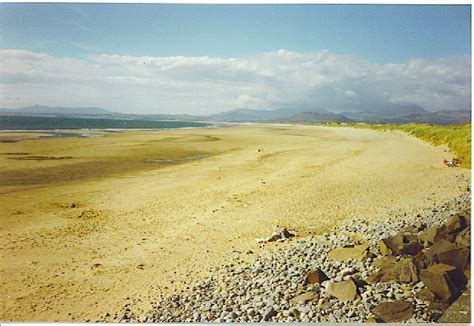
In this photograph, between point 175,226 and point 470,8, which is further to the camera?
point 175,226

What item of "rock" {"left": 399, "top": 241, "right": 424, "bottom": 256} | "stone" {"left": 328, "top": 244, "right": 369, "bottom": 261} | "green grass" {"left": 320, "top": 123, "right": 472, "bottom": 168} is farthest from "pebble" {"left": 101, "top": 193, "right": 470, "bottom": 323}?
"green grass" {"left": 320, "top": 123, "right": 472, "bottom": 168}

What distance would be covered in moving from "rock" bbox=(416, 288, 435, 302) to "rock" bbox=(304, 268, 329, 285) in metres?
1.18

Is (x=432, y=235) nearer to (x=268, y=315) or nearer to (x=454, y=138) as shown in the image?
(x=268, y=315)

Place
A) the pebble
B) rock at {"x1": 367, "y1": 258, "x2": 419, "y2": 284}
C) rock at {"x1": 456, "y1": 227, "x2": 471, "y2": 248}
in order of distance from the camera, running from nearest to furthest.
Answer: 1. the pebble
2. rock at {"x1": 367, "y1": 258, "x2": 419, "y2": 284}
3. rock at {"x1": 456, "y1": 227, "x2": 471, "y2": 248}

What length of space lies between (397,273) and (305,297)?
4.38ft

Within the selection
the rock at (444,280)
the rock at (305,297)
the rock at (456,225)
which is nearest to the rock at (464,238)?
the rock at (456,225)

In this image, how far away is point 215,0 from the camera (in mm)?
5672

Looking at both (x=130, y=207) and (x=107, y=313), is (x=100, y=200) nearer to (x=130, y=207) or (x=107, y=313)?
(x=130, y=207)

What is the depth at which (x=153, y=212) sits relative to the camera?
8.54 meters

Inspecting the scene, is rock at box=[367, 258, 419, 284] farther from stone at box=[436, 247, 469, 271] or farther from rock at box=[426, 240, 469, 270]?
stone at box=[436, 247, 469, 271]

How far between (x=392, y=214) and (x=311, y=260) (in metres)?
3.02

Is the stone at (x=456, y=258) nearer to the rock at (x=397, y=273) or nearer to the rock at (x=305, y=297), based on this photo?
the rock at (x=397, y=273)

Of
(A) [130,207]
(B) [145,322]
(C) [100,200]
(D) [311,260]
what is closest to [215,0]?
(D) [311,260]

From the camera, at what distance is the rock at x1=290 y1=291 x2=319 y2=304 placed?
464 cm
